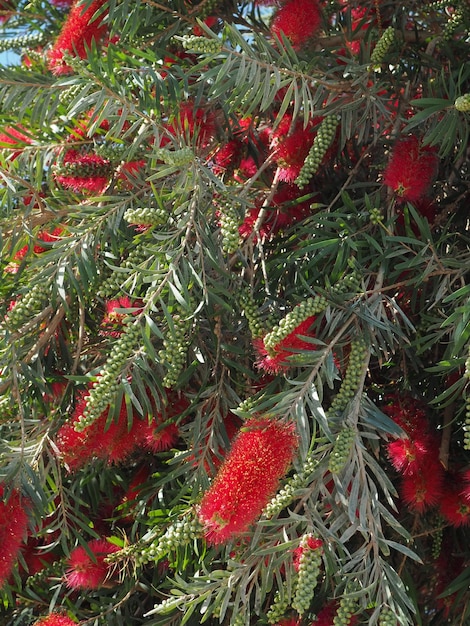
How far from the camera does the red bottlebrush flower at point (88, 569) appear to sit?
77.9 inches

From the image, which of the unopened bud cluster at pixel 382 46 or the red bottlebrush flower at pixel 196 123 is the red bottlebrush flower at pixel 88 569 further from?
the unopened bud cluster at pixel 382 46

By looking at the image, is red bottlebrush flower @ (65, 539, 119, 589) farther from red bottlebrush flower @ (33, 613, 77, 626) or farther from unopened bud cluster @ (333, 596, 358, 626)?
unopened bud cluster @ (333, 596, 358, 626)

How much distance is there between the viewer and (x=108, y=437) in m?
1.83

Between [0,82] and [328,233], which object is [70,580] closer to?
[328,233]

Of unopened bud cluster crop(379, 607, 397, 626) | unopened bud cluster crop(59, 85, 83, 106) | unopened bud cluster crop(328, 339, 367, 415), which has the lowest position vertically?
unopened bud cluster crop(379, 607, 397, 626)

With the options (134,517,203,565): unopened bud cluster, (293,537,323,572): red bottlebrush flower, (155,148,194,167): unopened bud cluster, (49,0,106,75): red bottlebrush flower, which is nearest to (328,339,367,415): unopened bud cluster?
(293,537,323,572): red bottlebrush flower

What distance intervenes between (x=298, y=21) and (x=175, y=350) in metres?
0.77

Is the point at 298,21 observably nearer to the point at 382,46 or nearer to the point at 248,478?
the point at 382,46

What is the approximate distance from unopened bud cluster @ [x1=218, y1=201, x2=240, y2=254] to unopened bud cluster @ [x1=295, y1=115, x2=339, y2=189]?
186 millimetres

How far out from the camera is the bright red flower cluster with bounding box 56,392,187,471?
72.1 inches

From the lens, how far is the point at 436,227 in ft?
6.83

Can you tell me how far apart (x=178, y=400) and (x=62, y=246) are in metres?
0.44

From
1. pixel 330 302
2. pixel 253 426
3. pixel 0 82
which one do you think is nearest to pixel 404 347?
pixel 330 302

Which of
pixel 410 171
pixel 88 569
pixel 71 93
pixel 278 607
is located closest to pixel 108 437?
pixel 88 569
